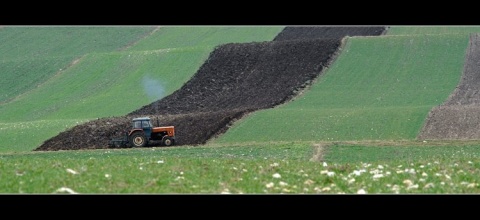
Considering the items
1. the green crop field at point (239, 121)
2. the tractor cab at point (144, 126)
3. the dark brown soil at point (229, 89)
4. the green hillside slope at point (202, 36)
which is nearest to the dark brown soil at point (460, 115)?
the green crop field at point (239, 121)

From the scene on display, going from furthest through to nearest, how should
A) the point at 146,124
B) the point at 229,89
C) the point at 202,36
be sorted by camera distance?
the point at 202,36 < the point at 229,89 < the point at 146,124

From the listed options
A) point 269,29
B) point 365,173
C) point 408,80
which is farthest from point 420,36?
point 365,173

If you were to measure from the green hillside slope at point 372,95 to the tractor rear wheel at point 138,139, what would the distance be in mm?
3947

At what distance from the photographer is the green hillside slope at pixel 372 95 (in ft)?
146

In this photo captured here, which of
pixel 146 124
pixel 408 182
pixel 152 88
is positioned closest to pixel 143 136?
pixel 146 124

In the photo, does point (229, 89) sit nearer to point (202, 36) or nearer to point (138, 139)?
point (138, 139)

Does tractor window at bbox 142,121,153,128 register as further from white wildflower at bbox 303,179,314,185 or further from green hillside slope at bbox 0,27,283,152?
white wildflower at bbox 303,179,314,185

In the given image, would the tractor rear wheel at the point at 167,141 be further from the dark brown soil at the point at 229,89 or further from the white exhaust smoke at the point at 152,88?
the white exhaust smoke at the point at 152,88

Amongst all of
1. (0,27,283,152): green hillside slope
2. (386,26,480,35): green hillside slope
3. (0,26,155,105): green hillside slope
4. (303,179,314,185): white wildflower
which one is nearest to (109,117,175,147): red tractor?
(0,27,283,152): green hillside slope

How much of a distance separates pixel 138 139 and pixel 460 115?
55.1 feet

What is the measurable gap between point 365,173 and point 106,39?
68496 millimetres

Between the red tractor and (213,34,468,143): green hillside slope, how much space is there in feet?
8.86

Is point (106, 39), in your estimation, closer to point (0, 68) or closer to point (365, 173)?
point (0, 68)

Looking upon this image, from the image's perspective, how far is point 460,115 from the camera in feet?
153
